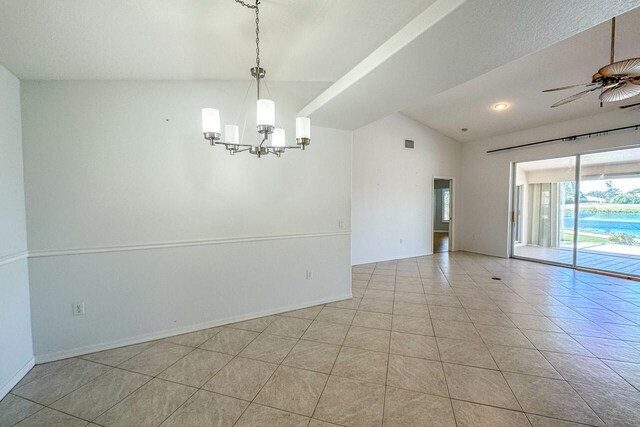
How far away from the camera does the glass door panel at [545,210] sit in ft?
17.9

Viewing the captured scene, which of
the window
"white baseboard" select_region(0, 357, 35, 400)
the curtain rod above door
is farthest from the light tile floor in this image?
the window

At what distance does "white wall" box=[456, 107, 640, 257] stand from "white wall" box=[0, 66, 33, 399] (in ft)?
27.5

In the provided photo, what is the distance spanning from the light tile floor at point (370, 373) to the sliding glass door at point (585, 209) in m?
2.15

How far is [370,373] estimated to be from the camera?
81.4 inches

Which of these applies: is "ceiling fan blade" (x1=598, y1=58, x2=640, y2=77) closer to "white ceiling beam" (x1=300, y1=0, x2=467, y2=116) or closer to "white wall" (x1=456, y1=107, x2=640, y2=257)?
"white ceiling beam" (x1=300, y1=0, x2=467, y2=116)

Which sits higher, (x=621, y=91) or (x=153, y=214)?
(x=621, y=91)

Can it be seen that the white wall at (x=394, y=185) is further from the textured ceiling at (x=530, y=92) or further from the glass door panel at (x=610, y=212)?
the glass door panel at (x=610, y=212)

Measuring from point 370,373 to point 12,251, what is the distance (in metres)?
3.11

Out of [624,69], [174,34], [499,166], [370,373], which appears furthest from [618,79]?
[499,166]

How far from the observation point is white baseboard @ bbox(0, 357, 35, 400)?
1.85 m

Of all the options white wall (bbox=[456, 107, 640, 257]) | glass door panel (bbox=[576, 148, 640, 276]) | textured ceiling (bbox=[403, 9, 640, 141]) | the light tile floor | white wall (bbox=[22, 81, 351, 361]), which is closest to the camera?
the light tile floor

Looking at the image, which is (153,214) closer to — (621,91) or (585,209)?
(621,91)

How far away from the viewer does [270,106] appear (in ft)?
5.50

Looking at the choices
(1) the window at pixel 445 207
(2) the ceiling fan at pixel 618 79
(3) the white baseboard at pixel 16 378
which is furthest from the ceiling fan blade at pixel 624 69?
(1) the window at pixel 445 207
